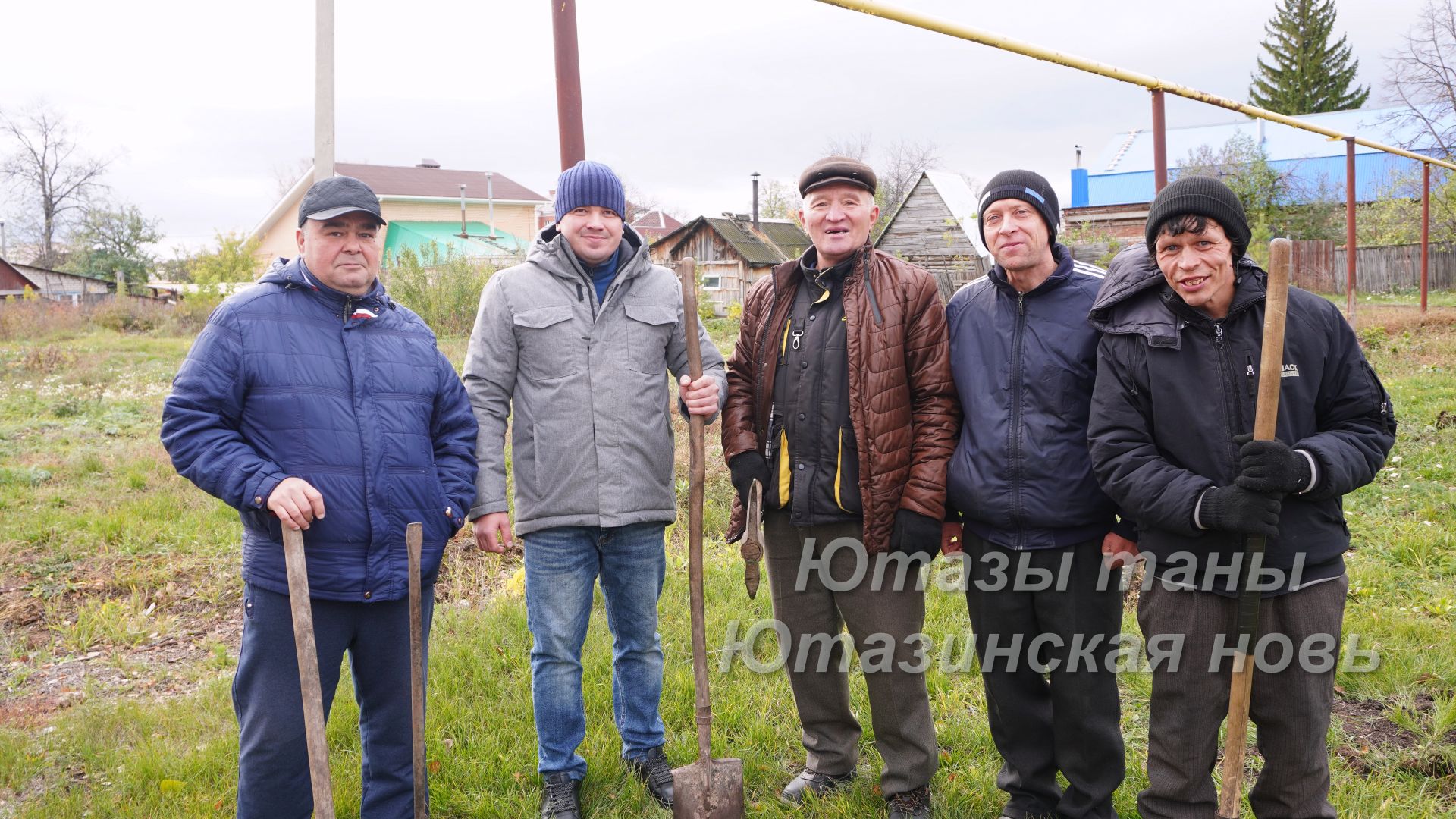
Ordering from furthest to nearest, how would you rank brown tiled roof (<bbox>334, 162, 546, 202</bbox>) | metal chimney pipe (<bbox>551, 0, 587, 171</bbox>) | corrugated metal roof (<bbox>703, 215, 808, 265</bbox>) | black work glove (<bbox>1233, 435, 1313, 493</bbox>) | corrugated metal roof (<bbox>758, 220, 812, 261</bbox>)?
brown tiled roof (<bbox>334, 162, 546, 202</bbox>)
corrugated metal roof (<bbox>758, 220, 812, 261</bbox>)
corrugated metal roof (<bbox>703, 215, 808, 265</bbox>)
metal chimney pipe (<bbox>551, 0, 587, 171</bbox>)
black work glove (<bbox>1233, 435, 1313, 493</bbox>)

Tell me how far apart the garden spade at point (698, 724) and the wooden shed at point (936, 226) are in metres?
20.4

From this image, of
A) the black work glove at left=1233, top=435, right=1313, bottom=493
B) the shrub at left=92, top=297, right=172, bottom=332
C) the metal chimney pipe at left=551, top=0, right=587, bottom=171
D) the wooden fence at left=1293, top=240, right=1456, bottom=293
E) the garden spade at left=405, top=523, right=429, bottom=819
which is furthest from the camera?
the shrub at left=92, top=297, right=172, bottom=332

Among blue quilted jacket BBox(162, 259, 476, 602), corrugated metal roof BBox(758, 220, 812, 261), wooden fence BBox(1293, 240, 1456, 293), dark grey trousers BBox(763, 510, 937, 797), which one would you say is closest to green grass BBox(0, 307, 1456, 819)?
dark grey trousers BBox(763, 510, 937, 797)

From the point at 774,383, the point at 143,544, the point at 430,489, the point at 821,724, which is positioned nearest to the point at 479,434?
the point at 430,489

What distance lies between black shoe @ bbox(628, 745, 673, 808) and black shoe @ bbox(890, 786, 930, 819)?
2.59ft

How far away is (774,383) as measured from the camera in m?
3.33

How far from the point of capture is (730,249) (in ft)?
113

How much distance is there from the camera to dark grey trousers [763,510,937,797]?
10.6 feet

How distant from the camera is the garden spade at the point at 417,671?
2.71 metres

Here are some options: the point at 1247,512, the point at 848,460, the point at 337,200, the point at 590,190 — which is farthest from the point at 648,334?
the point at 1247,512

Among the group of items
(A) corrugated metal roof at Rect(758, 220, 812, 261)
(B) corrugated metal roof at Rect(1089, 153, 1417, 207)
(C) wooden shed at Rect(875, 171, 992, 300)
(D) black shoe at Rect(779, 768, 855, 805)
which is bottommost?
(D) black shoe at Rect(779, 768, 855, 805)

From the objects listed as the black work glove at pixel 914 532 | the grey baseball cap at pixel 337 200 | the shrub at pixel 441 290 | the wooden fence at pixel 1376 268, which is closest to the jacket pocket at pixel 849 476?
the black work glove at pixel 914 532

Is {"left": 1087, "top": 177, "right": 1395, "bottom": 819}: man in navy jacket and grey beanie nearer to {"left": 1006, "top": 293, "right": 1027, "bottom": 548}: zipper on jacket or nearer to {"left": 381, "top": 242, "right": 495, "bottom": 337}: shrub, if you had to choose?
{"left": 1006, "top": 293, "right": 1027, "bottom": 548}: zipper on jacket

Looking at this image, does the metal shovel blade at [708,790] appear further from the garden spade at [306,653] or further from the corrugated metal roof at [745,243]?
the corrugated metal roof at [745,243]
